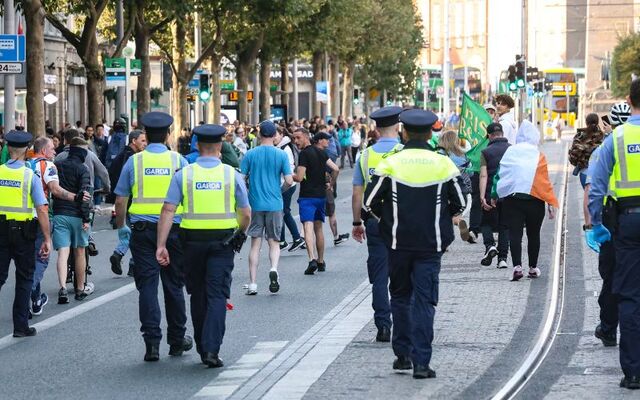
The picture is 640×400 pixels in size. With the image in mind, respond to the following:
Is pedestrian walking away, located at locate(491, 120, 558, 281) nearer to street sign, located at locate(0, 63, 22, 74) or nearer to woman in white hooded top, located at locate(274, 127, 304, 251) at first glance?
woman in white hooded top, located at locate(274, 127, 304, 251)

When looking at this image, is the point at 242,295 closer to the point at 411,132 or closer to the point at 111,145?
the point at 411,132

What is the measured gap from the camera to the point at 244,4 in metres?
43.7

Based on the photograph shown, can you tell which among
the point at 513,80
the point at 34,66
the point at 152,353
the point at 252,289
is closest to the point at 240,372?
the point at 152,353

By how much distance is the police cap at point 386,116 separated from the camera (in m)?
12.1

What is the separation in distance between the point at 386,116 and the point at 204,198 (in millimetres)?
1851

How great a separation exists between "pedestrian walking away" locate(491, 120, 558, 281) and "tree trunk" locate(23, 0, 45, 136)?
15.8 m

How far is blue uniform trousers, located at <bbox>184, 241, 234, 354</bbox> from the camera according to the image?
1078 centimetres

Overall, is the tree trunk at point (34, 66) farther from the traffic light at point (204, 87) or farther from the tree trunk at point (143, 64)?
the traffic light at point (204, 87)

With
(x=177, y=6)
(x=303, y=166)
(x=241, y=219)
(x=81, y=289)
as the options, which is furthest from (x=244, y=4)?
(x=241, y=219)

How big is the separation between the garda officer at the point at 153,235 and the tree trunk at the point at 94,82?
22943mm

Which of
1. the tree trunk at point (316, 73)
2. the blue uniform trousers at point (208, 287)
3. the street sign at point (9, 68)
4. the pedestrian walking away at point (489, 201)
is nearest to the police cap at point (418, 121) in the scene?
the blue uniform trousers at point (208, 287)

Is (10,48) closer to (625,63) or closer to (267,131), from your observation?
(267,131)

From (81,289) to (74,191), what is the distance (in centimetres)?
97

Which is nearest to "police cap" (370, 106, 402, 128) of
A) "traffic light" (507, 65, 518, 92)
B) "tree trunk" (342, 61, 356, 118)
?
"traffic light" (507, 65, 518, 92)
